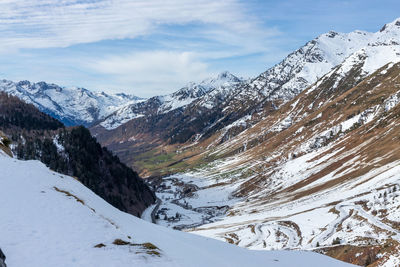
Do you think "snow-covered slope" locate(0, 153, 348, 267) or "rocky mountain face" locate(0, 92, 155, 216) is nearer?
"snow-covered slope" locate(0, 153, 348, 267)

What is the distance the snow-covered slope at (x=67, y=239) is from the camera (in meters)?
18.6

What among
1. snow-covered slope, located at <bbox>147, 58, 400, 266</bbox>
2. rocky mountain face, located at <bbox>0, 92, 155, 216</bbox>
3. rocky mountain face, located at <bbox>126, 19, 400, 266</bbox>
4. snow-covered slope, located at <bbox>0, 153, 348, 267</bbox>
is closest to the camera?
snow-covered slope, located at <bbox>0, 153, 348, 267</bbox>

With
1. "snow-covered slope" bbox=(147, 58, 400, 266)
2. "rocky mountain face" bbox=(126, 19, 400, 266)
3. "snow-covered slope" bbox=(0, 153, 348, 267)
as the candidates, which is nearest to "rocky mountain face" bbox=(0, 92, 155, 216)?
"rocky mountain face" bbox=(126, 19, 400, 266)

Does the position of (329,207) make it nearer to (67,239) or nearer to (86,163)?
(67,239)

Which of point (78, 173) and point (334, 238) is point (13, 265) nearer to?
point (334, 238)

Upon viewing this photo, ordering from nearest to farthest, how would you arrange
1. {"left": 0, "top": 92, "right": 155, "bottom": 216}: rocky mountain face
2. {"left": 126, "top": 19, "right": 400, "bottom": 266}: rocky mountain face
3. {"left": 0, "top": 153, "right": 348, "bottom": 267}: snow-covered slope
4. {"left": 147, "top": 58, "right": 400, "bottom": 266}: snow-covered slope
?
{"left": 0, "top": 153, "right": 348, "bottom": 267}: snow-covered slope, {"left": 126, "top": 19, "right": 400, "bottom": 266}: rocky mountain face, {"left": 147, "top": 58, "right": 400, "bottom": 266}: snow-covered slope, {"left": 0, "top": 92, "right": 155, "bottom": 216}: rocky mountain face

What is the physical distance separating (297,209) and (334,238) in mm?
48548

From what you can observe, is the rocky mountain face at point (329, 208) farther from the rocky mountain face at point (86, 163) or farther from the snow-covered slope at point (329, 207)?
the rocky mountain face at point (86, 163)

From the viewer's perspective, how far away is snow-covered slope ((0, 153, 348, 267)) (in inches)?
733

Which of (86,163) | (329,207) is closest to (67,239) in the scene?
(329,207)

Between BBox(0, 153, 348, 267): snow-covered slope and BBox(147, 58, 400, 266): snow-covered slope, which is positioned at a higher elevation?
BBox(0, 153, 348, 267): snow-covered slope

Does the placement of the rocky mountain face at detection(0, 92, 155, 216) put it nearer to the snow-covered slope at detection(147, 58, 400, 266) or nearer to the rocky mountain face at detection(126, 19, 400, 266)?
the rocky mountain face at detection(126, 19, 400, 266)

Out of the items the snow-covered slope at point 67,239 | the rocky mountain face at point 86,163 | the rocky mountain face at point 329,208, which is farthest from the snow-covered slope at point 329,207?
the snow-covered slope at point 67,239

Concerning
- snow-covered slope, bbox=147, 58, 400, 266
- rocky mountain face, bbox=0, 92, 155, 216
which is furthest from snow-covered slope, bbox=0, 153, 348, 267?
rocky mountain face, bbox=0, 92, 155, 216
